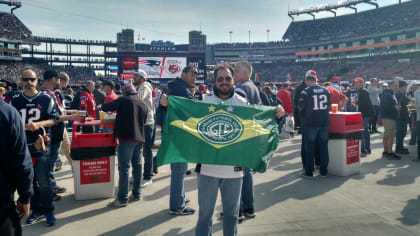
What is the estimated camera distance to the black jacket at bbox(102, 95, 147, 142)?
4391mm

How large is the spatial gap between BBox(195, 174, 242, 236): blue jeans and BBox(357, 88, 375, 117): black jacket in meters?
6.59

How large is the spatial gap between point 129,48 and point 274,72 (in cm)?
3798

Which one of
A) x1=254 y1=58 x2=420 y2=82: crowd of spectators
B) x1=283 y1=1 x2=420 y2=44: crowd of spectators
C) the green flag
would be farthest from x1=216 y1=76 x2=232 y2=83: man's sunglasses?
x1=283 y1=1 x2=420 y2=44: crowd of spectators

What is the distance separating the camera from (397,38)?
53875 mm

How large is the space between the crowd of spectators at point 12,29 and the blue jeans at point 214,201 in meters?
67.2

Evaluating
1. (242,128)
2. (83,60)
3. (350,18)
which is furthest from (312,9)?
(242,128)

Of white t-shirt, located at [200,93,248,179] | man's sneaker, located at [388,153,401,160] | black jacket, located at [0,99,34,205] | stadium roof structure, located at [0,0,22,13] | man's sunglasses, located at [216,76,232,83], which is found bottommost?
man's sneaker, located at [388,153,401,160]

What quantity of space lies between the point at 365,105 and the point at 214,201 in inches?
269

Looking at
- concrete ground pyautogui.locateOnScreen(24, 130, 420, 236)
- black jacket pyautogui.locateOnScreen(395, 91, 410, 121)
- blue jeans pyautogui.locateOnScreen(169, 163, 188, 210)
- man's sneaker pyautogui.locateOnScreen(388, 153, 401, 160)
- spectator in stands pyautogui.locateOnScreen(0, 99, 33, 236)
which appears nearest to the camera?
spectator in stands pyautogui.locateOnScreen(0, 99, 33, 236)

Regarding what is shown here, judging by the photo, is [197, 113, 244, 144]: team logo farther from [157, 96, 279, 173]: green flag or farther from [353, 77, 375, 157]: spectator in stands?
[353, 77, 375, 157]: spectator in stands

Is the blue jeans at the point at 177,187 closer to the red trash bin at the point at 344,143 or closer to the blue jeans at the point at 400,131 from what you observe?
the red trash bin at the point at 344,143

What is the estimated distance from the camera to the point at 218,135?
275 cm

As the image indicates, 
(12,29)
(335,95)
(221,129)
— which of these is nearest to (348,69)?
(335,95)

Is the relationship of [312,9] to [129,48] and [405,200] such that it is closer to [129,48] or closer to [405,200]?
[129,48]
